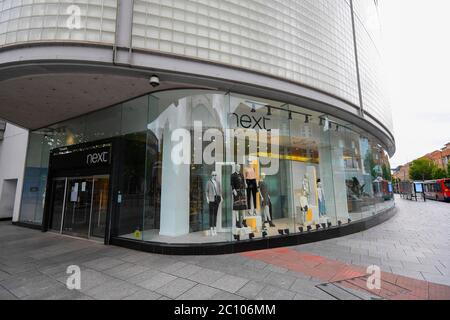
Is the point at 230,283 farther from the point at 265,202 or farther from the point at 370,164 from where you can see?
the point at 370,164

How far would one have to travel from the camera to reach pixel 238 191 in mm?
6285

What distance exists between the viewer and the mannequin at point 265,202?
692 centimetres

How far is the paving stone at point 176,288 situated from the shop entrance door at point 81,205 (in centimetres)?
430

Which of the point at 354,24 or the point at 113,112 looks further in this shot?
the point at 354,24

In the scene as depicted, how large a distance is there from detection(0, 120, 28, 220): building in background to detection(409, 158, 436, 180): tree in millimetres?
68259

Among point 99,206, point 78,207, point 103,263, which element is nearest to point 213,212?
point 103,263

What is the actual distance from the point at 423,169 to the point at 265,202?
6483cm

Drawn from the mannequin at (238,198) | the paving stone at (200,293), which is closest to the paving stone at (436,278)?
the paving stone at (200,293)

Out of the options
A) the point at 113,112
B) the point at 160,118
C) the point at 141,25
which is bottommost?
the point at 160,118

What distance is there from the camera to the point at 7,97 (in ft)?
22.3

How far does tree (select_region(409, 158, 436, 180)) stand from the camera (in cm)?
5154

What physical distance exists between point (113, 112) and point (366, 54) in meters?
12.8
